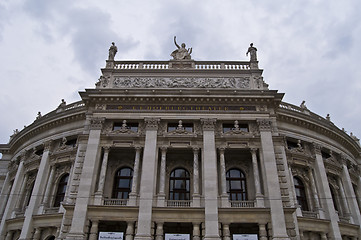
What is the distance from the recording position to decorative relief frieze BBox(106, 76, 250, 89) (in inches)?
1166

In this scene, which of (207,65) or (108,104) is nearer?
(108,104)

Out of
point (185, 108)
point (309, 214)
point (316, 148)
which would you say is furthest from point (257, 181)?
point (316, 148)

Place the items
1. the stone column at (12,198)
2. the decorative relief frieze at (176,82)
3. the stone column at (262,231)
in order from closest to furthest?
the stone column at (262,231), the decorative relief frieze at (176,82), the stone column at (12,198)

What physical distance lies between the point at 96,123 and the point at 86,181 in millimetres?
5436

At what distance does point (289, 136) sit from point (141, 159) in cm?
1446

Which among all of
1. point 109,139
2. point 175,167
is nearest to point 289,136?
point 175,167

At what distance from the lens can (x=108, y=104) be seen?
28641 mm

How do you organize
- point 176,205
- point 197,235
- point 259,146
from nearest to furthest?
point 197,235 → point 176,205 → point 259,146

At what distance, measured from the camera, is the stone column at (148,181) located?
74.0ft

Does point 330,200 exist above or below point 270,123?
below

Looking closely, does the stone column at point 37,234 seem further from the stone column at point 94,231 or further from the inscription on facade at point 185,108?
the inscription on facade at point 185,108

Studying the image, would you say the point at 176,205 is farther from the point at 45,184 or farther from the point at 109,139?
the point at 45,184

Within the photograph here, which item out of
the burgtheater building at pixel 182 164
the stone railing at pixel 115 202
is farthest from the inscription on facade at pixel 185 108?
the stone railing at pixel 115 202

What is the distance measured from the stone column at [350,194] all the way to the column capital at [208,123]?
15799 millimetres
